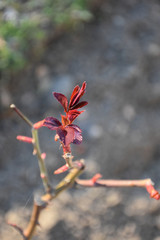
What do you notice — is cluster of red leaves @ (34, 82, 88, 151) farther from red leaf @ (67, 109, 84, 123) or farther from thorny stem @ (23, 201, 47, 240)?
thorny stem @ (23, 201, 47, 240)

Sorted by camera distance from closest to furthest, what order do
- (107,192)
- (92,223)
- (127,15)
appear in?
1. (92,223)
2. (107,192)
3. (127,15)

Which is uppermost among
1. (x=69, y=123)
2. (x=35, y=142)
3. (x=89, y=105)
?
(x=89, y=105)

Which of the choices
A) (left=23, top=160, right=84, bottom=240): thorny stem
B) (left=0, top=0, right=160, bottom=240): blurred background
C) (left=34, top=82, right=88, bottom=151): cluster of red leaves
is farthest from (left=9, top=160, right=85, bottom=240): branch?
(left=0, top=0, right=160, bottom=240): blurred background

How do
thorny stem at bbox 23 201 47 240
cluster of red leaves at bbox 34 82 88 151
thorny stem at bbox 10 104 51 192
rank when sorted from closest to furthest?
cluster of red leaves at bbox 34 82 88 151 < thorny stem at bbox 10 104 51 192 < thorny stem at bbox 23 201 47 240

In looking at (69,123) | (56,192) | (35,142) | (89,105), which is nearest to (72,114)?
(69,123)

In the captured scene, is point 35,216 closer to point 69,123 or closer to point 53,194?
point 53,194

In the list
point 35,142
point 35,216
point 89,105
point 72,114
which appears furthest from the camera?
A: point 89,105

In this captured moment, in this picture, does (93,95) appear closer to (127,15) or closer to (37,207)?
(127,15)

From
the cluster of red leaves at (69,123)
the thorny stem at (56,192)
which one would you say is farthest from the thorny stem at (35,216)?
the cluster of red leaves at (69,123)

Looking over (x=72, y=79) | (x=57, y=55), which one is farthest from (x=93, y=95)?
(x=57, y=55)
